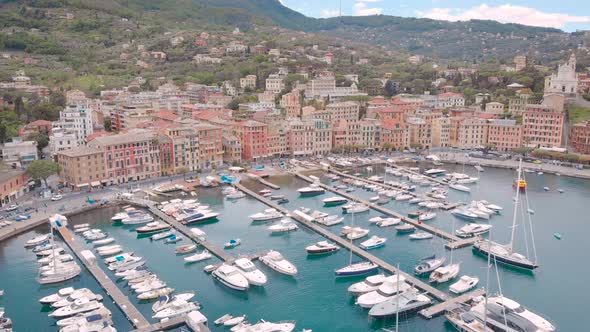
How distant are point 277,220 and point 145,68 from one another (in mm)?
85419

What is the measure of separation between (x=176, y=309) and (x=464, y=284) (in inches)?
626

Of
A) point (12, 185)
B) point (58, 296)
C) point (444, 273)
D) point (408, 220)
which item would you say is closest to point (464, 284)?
point (444, 273)

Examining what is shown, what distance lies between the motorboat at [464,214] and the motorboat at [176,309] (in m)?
24.5

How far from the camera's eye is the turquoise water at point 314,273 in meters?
26.8

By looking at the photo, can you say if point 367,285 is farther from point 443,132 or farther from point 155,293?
point 443,132

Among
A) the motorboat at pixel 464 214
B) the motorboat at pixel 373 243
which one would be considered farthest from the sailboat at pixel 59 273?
the motorboat at pixel 464 214

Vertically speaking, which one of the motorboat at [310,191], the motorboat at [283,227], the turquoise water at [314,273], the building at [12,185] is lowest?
the turquoise water at [314,273]

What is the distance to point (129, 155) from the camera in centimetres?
5084

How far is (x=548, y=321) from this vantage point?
2527cm

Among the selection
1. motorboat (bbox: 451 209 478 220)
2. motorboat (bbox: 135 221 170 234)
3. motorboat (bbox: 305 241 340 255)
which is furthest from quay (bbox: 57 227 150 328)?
motorboat (bbox: 451 209 478 220)

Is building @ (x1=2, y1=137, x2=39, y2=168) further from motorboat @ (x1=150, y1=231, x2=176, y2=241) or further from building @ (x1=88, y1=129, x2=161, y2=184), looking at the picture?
motorboat @ (x1=150, y1=231, x2=176, y2=241)

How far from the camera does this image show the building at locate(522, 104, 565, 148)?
64.0 metres

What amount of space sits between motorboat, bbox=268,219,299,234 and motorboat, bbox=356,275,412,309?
1202 cm

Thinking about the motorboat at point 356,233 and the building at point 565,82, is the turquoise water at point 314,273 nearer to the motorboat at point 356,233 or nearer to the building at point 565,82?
the motorboat at point 356,233
